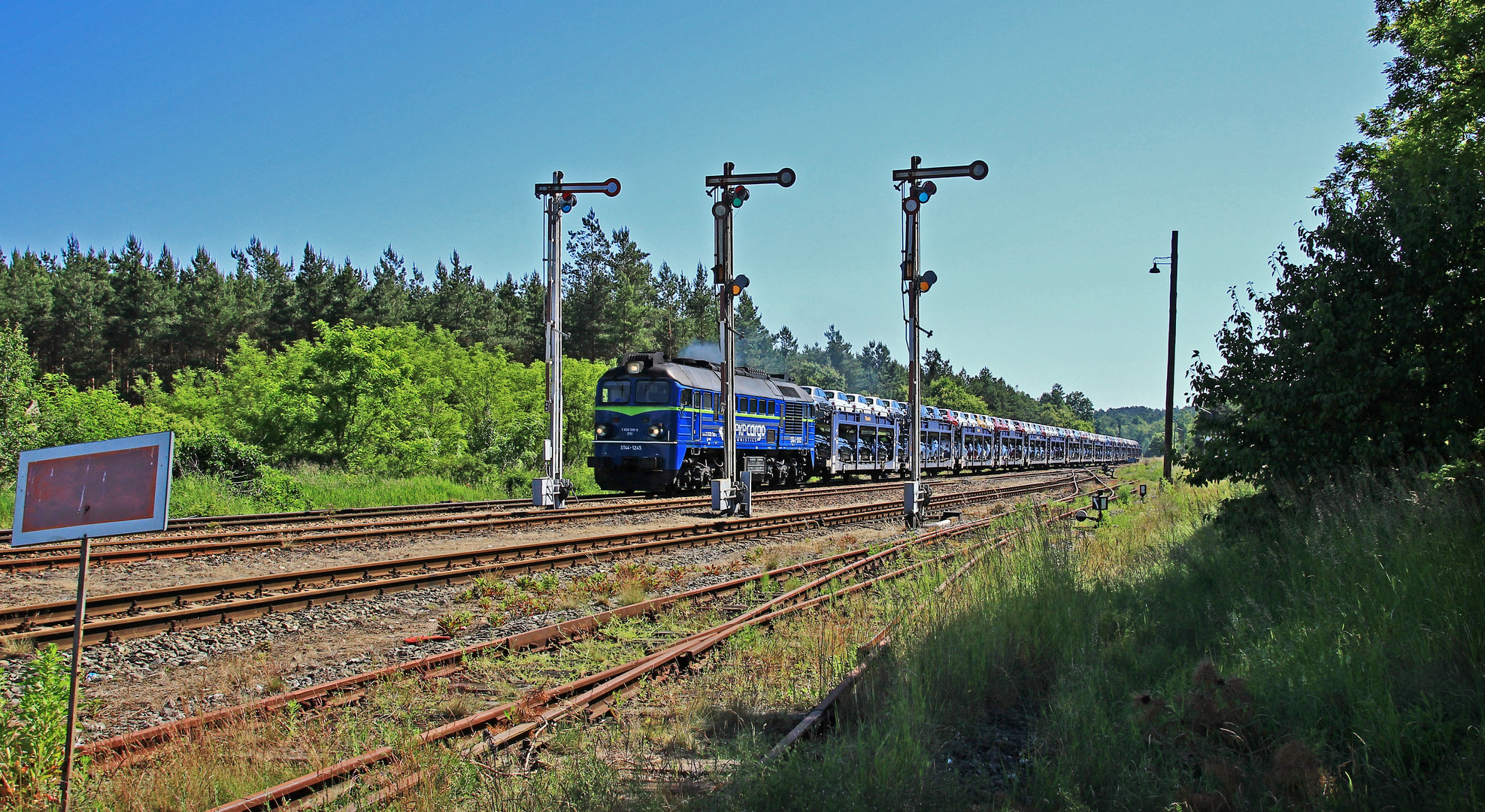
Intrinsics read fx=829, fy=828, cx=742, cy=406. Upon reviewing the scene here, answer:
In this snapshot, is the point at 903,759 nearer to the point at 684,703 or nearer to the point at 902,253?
the point at 684,703

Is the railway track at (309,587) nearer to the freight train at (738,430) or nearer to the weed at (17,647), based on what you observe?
the weed at (17,647)

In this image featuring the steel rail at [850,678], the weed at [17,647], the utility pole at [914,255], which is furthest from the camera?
the utility pole at [914,255]

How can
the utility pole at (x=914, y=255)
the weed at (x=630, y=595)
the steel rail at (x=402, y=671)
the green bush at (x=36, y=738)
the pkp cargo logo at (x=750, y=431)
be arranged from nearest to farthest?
the green bush at (x=36, y=738), the steel rail at (x=402, y=671), the weed at (x=630, y=595), the utility pole at (x=914, y=255), the pkp cargo logo at (x=750, y=431)

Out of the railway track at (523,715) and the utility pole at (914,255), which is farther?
the utility pole at (914,255)

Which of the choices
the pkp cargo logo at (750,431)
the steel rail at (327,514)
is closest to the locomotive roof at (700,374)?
the pkp cargo logo at (750,431)

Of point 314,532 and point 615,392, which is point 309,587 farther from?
point 615,392

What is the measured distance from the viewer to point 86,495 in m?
3.54

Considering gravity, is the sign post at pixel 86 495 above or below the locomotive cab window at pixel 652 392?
below

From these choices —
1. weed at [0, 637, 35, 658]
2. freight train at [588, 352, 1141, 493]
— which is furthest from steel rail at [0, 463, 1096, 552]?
weed at [0, 637, 35, 658]

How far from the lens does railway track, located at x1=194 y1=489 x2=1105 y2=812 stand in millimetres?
4078

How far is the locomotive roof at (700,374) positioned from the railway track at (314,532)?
11.8 feet

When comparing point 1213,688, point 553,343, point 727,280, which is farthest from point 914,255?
point 1213,688

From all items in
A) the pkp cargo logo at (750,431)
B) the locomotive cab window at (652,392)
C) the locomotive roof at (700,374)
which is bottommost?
the pkp cargo logo at (750,431)

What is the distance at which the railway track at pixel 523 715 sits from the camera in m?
4.08
